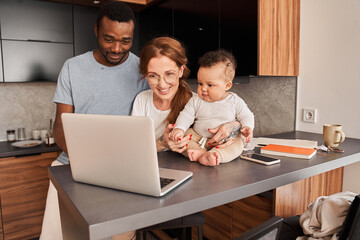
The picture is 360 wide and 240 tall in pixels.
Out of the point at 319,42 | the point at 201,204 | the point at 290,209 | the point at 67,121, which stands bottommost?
the point at 290,209

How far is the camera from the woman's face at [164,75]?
47.3 inches

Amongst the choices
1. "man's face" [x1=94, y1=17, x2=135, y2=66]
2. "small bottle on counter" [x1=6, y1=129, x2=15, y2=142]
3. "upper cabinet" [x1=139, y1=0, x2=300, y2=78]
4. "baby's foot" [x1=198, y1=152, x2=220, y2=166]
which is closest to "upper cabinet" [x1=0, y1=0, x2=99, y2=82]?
"small bottle on counter" [x1=6, y1=129, x2=15, y2=142]

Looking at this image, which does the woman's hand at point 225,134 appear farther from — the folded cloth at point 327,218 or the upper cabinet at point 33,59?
the upper cabinet at point 33,59

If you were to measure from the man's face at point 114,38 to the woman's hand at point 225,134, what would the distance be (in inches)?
24.0

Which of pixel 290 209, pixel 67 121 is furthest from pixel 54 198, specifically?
pixel 290 209

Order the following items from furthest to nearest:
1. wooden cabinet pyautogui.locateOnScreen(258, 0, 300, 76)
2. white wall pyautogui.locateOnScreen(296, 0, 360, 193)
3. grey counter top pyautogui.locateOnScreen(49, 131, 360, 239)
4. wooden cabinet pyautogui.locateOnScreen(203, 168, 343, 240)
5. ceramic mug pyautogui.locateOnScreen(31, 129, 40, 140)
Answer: ceramic mug pyautogui.locateOnScreen(31, 129, 40, 140)
wooden cabinet pyautogui.locateOnScreen(258, 0, 300, 76)
white wall pyautogui.locateOnScreen(296, 0, 360, 193)
wooden cabinet pyautogui.locateOnScreen(203, 168, 343, 240)
grey counter top pyautogui.locateOnScreen(49, 131, 360, 239)

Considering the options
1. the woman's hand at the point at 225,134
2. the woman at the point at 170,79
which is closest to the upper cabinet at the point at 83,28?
the woman at the point at 170,79

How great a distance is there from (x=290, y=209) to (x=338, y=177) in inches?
21.8

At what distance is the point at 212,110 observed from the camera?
1271 millimetres

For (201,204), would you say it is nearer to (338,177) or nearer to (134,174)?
(134,174)

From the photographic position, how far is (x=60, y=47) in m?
2.74

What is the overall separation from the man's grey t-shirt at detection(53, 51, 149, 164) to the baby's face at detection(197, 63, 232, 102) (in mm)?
349

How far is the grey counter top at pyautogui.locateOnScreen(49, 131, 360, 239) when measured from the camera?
0.69 meters

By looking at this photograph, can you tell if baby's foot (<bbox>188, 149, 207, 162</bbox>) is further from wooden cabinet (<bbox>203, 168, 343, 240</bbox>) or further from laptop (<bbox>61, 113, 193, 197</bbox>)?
wooden cabinet (<bbox>203, 168, 343, 240</bbox>)
